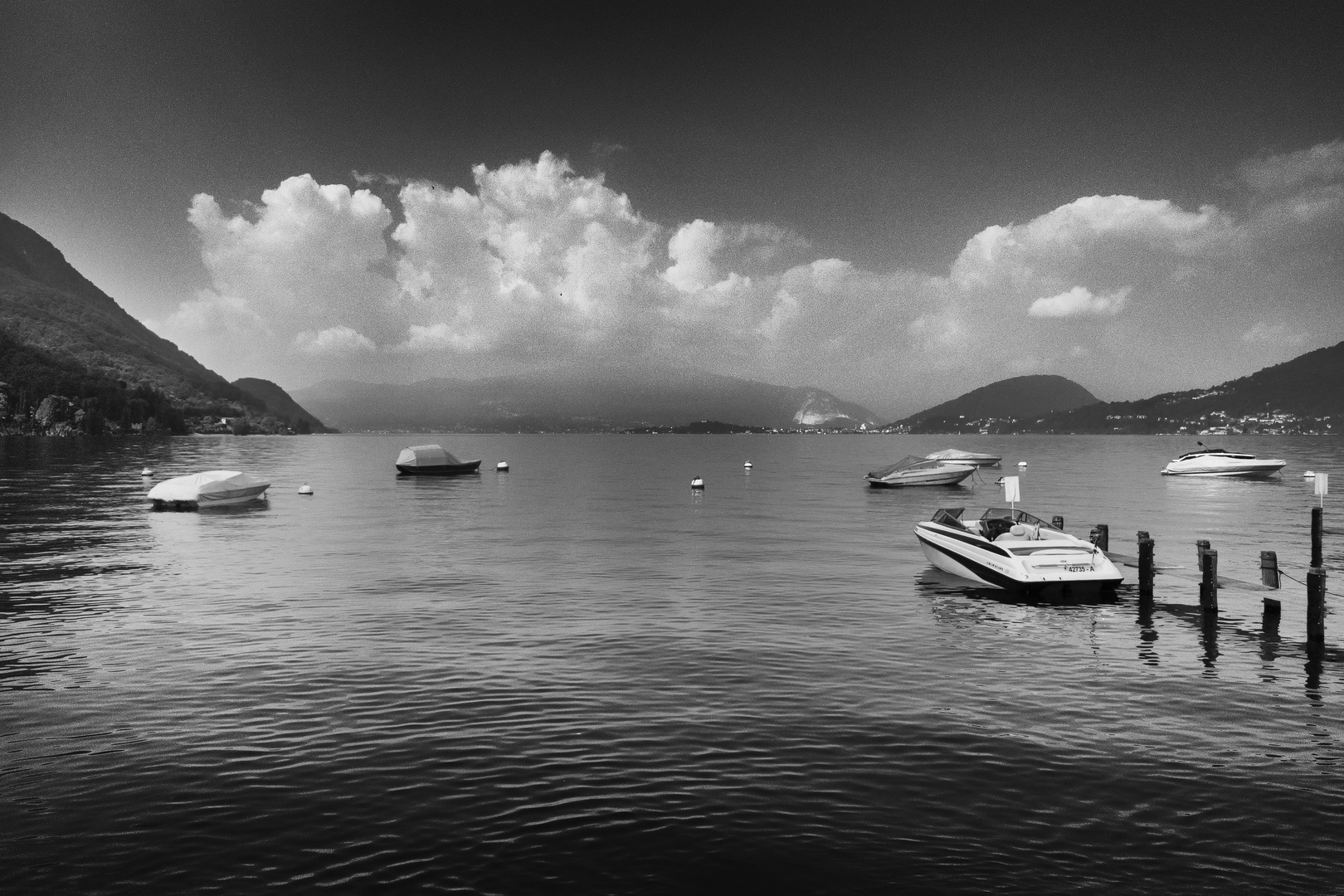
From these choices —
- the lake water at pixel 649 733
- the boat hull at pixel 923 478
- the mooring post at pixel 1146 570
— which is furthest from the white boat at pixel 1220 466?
the mooring post at pixel 1146 570

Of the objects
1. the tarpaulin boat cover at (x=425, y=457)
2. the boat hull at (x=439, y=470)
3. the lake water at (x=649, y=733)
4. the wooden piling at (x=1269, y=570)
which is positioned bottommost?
the lake water at (x=649, y=733)

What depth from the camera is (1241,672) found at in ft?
78.2

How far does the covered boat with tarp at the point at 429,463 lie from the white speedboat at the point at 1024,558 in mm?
96492

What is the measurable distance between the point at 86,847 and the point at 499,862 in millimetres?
6106

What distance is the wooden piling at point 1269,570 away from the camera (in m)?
32.4

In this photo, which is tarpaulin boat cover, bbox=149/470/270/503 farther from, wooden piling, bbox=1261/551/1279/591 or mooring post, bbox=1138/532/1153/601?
wooden piling, bbox=1261/551/1279/591

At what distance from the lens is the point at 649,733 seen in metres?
17.9

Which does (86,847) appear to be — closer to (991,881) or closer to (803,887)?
(803,887)

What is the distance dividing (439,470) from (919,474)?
6976 cm

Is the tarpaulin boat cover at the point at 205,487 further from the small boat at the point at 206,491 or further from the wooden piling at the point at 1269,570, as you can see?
the wooden piling at the point at 1269,570

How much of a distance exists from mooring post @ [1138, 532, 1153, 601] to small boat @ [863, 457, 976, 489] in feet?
237

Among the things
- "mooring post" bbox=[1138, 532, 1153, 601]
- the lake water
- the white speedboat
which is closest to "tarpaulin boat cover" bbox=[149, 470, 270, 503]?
the lake water

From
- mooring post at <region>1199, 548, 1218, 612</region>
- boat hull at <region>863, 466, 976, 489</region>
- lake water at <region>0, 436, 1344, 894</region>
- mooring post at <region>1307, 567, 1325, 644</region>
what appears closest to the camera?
lake water at <region>0, 436, 1344, 894</region>

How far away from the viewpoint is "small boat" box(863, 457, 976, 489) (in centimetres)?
10912
